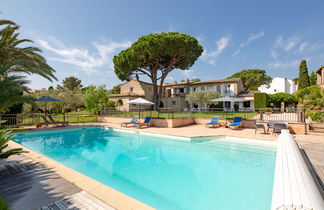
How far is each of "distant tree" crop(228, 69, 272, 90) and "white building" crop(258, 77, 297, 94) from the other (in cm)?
245

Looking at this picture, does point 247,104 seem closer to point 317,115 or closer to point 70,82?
point 317,115

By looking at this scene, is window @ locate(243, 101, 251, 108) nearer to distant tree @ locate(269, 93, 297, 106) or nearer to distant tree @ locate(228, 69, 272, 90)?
distant tree @ locate(269, 93, 297, 106)

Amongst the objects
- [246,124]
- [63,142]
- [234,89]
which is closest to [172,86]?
[234,89]

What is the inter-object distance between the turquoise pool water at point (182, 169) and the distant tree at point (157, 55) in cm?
1757

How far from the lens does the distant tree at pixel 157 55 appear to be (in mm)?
23047

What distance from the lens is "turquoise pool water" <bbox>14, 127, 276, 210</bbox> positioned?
13.0 feet

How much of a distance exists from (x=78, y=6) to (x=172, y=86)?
28.4 m

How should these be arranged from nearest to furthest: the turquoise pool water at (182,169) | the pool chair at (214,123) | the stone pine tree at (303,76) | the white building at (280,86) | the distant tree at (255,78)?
the turquoise pool water at (182,169)
the pool chair at (214,123)
the white building at (280,86)
the stone pine tree at (303,76)
the distant tree at (255,78)

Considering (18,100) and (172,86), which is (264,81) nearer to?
(172,86)

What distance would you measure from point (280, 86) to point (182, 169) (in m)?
40.7

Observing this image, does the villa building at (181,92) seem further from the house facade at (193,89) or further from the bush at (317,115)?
the bush at (317,115)

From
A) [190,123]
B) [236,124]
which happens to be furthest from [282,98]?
[190,123]

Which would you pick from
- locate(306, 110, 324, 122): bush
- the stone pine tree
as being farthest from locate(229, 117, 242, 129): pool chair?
the stone pine tree

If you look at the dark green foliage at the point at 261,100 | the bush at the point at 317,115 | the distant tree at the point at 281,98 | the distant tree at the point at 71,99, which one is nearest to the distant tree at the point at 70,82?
the distant tree at the point at 71,99
